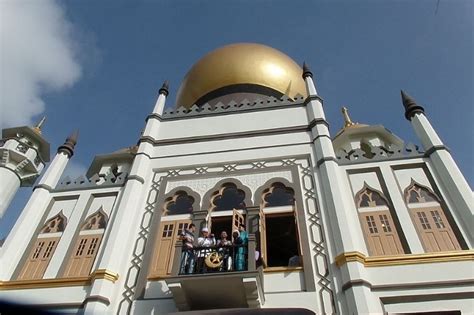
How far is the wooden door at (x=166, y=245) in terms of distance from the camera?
7328mm

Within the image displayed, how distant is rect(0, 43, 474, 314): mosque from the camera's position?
643 centimetres

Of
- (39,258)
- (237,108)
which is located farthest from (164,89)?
(39,258)

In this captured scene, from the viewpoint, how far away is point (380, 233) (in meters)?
7.39

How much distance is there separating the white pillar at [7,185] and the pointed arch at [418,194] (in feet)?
33.3

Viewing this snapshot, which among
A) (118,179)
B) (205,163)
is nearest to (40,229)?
(118,179)

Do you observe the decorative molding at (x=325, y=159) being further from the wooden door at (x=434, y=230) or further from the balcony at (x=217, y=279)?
the balcony at (x=217, y=279)

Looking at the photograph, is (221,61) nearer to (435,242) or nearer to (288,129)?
(288,129)

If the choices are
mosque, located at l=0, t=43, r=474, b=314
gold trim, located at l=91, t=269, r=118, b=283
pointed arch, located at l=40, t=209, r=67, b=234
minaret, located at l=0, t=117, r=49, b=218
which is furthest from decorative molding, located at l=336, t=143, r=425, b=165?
minaret, located at l=0, t=117, r=49, b=218

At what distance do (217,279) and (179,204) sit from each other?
275 cm

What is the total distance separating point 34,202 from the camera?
28.8 feet

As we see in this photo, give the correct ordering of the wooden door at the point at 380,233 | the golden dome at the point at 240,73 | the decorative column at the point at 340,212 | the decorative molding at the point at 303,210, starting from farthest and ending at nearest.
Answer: the golden dome at the point at 240,73, the wooden door at the point at 380,233, the decorative molding at the point at 303,210, the decorative column at the point at 340,212

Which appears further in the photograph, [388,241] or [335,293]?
[388,241]

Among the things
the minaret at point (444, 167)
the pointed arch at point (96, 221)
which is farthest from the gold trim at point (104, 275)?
the minaret at point (444, 167)

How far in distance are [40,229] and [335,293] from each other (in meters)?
6.20
